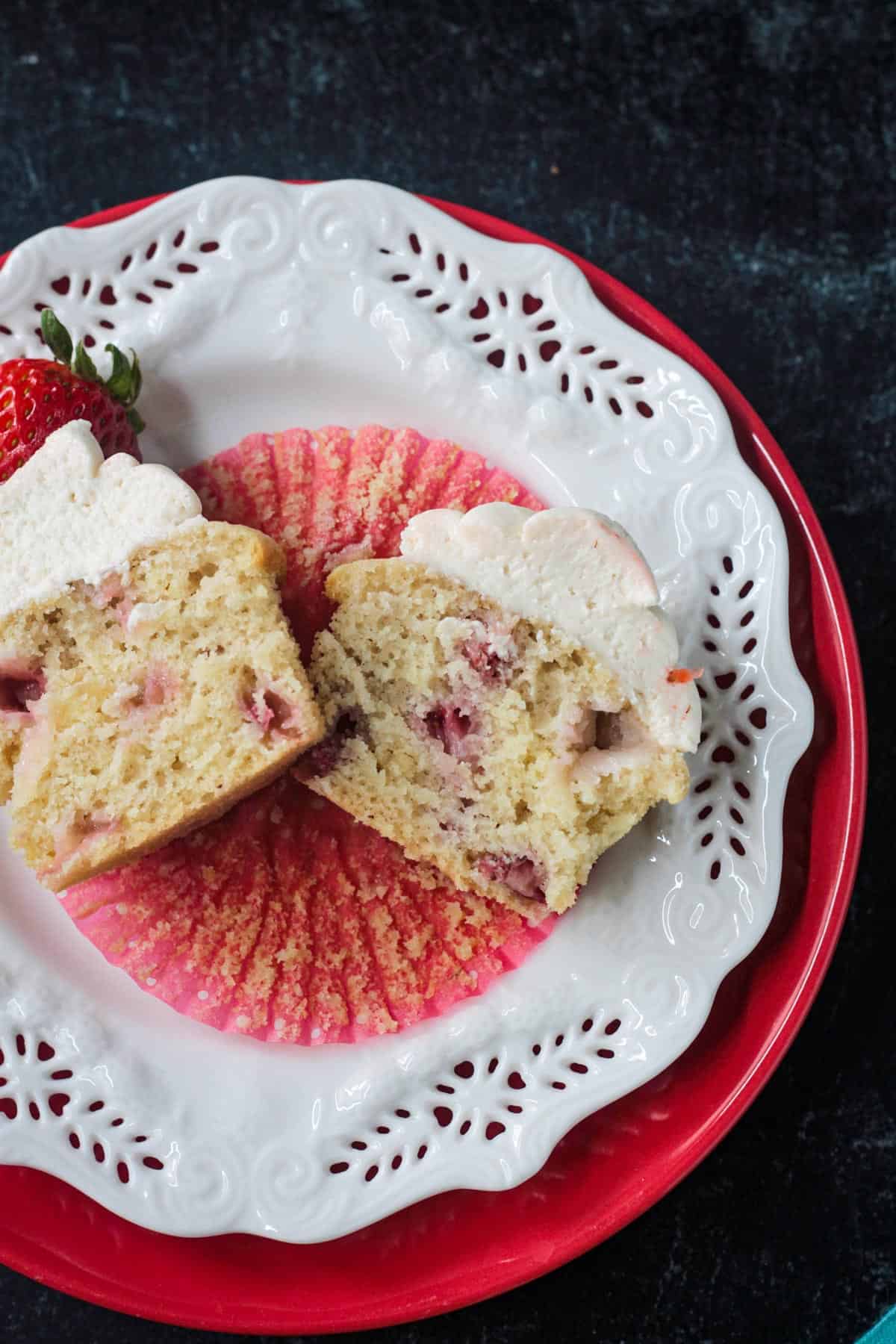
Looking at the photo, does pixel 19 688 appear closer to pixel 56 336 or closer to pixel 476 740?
pixel 56 336

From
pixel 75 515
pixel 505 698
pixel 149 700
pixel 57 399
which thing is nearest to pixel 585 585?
pixel 505 698

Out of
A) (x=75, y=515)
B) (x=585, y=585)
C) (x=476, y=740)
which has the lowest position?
(x=476, y=740)

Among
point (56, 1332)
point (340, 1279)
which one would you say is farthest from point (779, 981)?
point (56, 1332)

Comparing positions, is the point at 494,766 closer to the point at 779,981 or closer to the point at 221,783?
the point at 221,783

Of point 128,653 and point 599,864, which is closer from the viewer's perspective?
point 128,653

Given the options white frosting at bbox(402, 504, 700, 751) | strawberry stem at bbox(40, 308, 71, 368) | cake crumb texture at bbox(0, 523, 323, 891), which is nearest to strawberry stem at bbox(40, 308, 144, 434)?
strawberry stem at bbox(40, 308, 71, 368)

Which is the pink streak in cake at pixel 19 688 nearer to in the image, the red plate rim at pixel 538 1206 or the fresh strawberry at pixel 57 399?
the fresh strawberry at pixel 57 399

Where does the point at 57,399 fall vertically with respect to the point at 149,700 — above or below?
above
